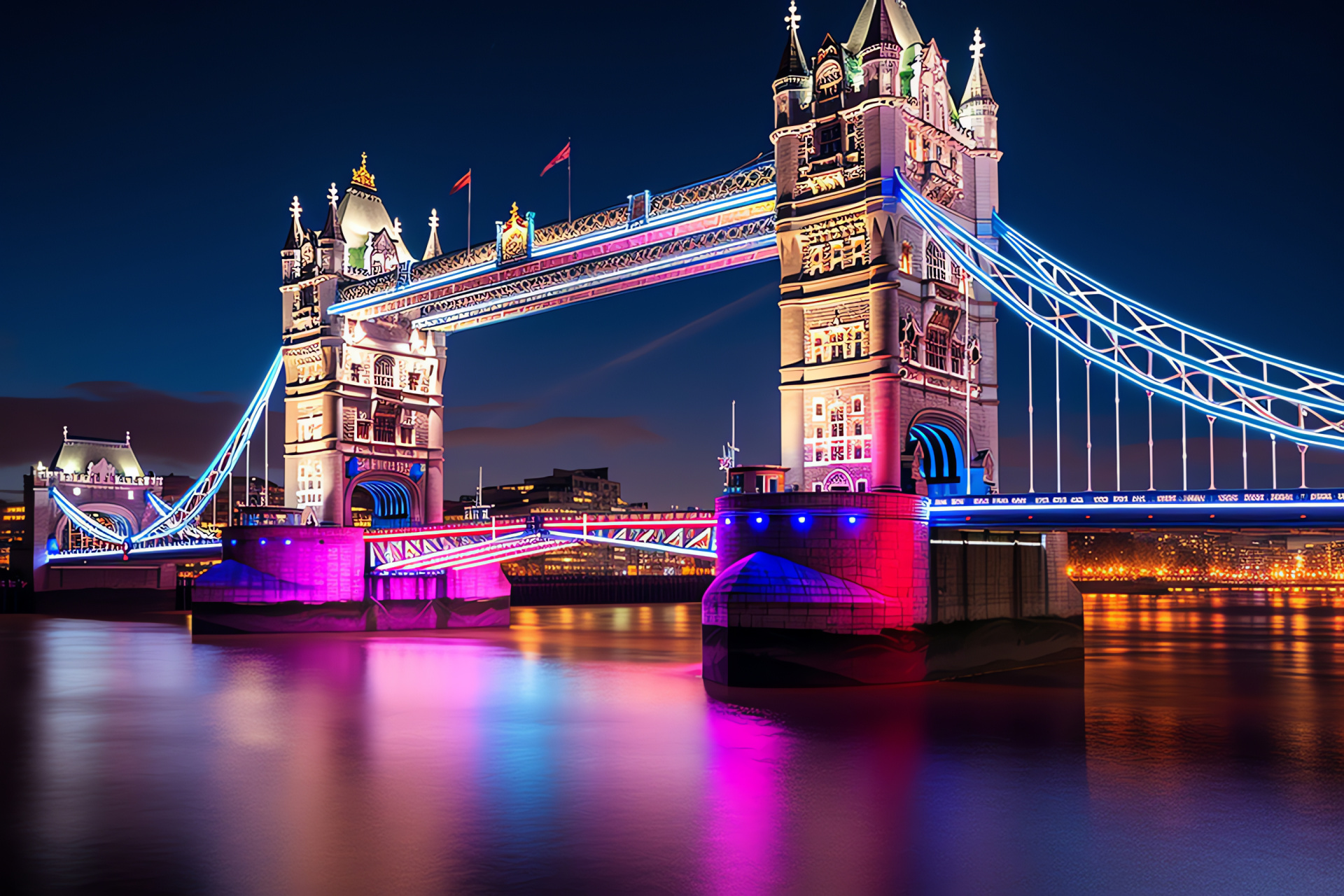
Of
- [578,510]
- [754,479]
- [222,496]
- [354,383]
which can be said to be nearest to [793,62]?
[754,479]

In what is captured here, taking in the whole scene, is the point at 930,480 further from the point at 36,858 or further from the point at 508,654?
the point at 36,858

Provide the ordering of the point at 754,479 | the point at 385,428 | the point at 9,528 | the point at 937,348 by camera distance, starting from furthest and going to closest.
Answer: the point at 9,528, the point at 385,428, the point at 937,348, the point at 754,479

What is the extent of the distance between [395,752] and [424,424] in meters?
35.6

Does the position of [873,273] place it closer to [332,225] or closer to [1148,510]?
[1148,510]

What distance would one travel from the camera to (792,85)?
111 feet

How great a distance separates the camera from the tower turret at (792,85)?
33.7 m

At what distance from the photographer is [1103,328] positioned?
30.2 meters

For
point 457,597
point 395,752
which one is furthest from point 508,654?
point 395,752

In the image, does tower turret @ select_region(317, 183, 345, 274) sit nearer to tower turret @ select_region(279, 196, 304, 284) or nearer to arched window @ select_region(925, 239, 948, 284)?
tower turret @ select_region(279, 196, 304, 284)

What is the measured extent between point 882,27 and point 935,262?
6968mm

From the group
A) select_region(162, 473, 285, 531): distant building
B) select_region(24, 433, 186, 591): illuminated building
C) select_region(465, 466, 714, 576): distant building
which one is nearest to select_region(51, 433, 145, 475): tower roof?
select_region(24, 433, 186, 591): illuminated building

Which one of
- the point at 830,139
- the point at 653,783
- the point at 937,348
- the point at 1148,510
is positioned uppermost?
Result: the point at 830,139

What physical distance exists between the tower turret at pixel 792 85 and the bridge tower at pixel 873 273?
1.8 inches

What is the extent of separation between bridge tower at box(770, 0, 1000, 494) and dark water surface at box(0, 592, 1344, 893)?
7363 millimetres
